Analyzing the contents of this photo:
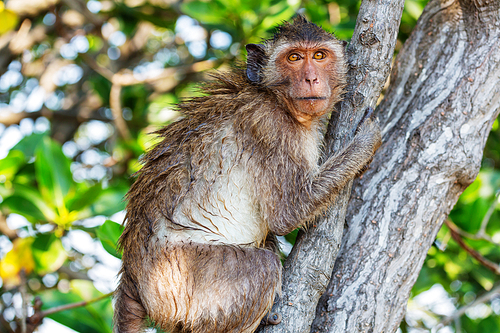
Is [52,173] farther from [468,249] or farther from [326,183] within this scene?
[468,249]

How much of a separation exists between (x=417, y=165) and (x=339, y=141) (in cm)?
63

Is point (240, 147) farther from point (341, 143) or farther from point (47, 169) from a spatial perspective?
point (47, 169)

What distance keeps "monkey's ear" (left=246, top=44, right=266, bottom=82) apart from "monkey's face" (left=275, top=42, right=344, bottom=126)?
20 centimetres

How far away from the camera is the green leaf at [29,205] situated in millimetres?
4691

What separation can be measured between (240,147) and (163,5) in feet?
14.5

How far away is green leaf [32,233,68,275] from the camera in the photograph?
15.6 ft

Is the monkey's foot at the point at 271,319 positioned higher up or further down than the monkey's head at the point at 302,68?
further down

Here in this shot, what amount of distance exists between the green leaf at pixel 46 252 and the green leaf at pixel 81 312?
33 cm

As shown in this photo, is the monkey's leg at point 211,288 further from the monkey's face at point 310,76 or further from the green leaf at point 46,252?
the green leaf at point 46,252

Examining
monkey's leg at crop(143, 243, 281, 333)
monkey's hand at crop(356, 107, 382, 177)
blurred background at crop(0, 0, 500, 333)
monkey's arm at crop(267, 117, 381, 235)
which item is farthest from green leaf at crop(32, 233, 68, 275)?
monkey's hand at crop(356, 107, 382, 177)

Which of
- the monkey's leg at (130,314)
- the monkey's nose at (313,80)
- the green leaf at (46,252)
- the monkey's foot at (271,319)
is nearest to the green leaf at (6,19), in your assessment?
the green leaf at (46,252)

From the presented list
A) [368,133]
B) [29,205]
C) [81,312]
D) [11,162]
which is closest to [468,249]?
[368,133]

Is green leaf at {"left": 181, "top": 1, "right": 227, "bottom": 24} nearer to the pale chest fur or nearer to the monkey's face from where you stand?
the monkey's face

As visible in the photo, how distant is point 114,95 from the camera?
19.1 feet
